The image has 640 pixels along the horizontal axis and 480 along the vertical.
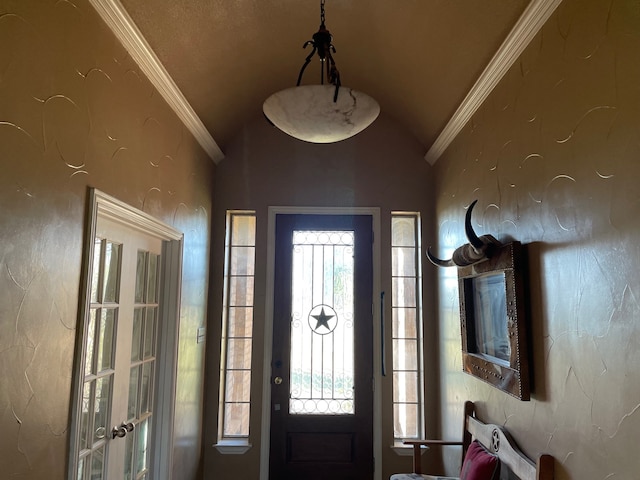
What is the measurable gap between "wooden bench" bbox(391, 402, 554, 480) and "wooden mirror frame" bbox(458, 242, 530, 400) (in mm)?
233

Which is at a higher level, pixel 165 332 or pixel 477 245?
pixel 477 245

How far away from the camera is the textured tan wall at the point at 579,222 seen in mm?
1220

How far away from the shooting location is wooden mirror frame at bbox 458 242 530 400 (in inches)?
70.6

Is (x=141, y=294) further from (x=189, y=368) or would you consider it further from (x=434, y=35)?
(x=434, y=35)

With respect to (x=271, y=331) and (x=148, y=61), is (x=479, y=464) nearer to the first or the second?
(x=271, y=331)

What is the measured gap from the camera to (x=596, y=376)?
1.35 m

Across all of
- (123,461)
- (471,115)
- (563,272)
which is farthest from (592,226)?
(123,461)

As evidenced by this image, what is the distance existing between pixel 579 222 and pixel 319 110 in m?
0.99

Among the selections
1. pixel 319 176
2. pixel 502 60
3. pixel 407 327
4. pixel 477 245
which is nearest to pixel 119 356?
pixel 477 245

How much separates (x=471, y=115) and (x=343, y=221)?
131cm

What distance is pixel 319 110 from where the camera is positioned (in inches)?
61.6

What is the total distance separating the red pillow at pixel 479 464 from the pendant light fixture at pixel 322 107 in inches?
65.7

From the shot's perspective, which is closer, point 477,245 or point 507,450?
point 507,450

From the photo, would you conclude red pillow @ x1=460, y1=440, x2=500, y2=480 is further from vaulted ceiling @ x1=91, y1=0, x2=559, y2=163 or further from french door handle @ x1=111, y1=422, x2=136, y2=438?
vaulted ceiling @ x1=91, y1=0, x2=559, y2=163
